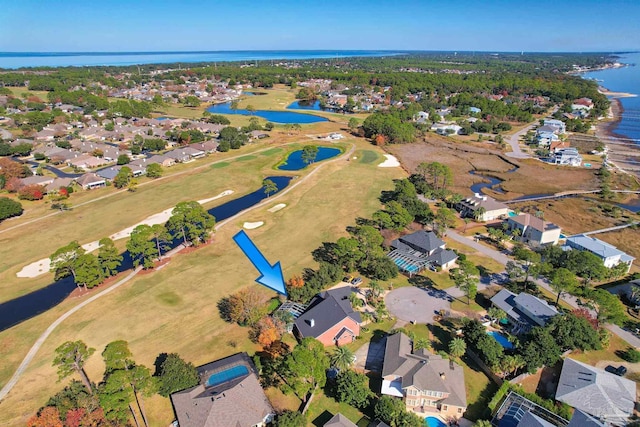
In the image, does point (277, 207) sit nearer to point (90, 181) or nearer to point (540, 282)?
point (90, 181)

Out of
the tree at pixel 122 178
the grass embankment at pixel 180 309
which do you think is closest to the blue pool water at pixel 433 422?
the grass embankment at pixel 180 309

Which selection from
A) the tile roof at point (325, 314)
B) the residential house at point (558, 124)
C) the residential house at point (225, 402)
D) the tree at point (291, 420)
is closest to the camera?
the tree at point (291, 420)

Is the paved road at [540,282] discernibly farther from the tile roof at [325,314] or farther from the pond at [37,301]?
the pond at [37,301]

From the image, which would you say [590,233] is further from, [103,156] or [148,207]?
[103,156]

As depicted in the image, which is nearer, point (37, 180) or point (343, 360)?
point (343, 360)

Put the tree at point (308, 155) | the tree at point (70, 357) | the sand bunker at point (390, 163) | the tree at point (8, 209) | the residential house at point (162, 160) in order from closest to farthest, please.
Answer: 1. the tree at point (70, 357)
2. the tree at point (8, 209)
3. the residential house at point (162, 160)
4. the sand bunker at point (390, 163)
5. the tree at point (308, 155)

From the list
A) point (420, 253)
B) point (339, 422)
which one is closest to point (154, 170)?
point (420, 253)
